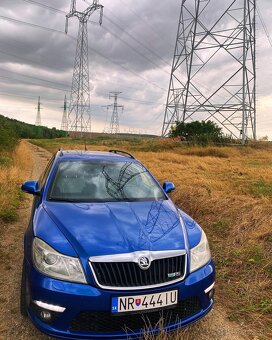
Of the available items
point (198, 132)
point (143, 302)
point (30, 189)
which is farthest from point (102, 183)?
point (198, 132)

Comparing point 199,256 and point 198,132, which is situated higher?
point 198,132

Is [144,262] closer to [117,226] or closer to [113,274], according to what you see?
[113,274]

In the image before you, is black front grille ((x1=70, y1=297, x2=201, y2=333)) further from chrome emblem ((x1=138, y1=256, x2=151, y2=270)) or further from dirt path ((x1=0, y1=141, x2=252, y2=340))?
chrome emblem ((x1=138, y1=256, x2=151, y2=270))

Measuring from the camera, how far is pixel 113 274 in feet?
8.39

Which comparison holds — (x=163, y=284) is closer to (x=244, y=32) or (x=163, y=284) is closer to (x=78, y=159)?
(x=78, y=159)

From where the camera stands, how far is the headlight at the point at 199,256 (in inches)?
114

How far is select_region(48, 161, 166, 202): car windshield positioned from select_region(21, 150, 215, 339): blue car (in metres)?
0.47

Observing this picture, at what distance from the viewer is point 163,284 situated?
8.64 ft

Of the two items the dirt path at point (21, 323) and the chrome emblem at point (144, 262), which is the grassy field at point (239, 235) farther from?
the chrome emblem at point (144, 262)

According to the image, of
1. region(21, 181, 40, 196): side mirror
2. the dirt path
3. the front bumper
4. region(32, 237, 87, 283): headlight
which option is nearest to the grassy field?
the dirt path

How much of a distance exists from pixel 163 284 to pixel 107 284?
0.44m

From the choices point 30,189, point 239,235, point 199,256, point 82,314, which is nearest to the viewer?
point 82,314

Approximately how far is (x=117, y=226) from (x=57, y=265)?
649 millimetres

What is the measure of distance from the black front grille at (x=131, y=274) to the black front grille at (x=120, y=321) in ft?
0.76
